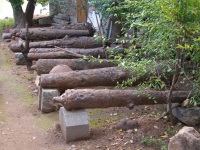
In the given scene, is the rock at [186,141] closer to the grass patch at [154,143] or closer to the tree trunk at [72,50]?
the grass patch at [154,143]

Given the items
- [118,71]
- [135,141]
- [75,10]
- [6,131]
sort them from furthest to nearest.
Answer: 1. [75,10]
2. [118,71]
3. [6,131]
4. [135,141]

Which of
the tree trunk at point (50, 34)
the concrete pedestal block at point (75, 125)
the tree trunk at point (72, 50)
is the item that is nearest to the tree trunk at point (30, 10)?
the tree trunk at point (50, 34)

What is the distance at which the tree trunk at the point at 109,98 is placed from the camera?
5.98 metres

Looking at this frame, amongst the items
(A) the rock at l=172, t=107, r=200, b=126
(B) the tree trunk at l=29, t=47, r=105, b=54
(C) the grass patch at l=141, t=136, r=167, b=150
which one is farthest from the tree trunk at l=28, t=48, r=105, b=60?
(C) the grass patch at l=141, t=136, r=167, b=150

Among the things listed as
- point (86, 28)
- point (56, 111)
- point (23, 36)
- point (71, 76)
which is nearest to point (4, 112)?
point (56, 111)

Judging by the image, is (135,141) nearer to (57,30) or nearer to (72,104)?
(72,104)

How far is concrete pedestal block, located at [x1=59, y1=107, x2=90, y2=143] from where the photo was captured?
19.3 ft

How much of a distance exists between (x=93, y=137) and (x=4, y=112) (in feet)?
7.75

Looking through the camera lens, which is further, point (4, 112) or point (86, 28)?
point (86, 28)

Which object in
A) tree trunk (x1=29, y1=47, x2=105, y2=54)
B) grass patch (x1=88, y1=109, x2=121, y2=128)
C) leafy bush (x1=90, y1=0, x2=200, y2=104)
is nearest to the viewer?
leafy bush (x1=90, y1=0, x2=200, y2=104)

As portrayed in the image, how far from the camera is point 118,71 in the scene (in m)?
7.28

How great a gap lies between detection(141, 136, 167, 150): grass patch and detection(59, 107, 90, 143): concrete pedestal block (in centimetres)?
90

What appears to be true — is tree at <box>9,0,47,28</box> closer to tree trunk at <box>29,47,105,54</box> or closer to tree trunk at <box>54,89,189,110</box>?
tree trunk at <box>29,47,105,54</box>

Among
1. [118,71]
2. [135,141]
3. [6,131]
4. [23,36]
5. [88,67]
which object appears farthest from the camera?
[23,36]
